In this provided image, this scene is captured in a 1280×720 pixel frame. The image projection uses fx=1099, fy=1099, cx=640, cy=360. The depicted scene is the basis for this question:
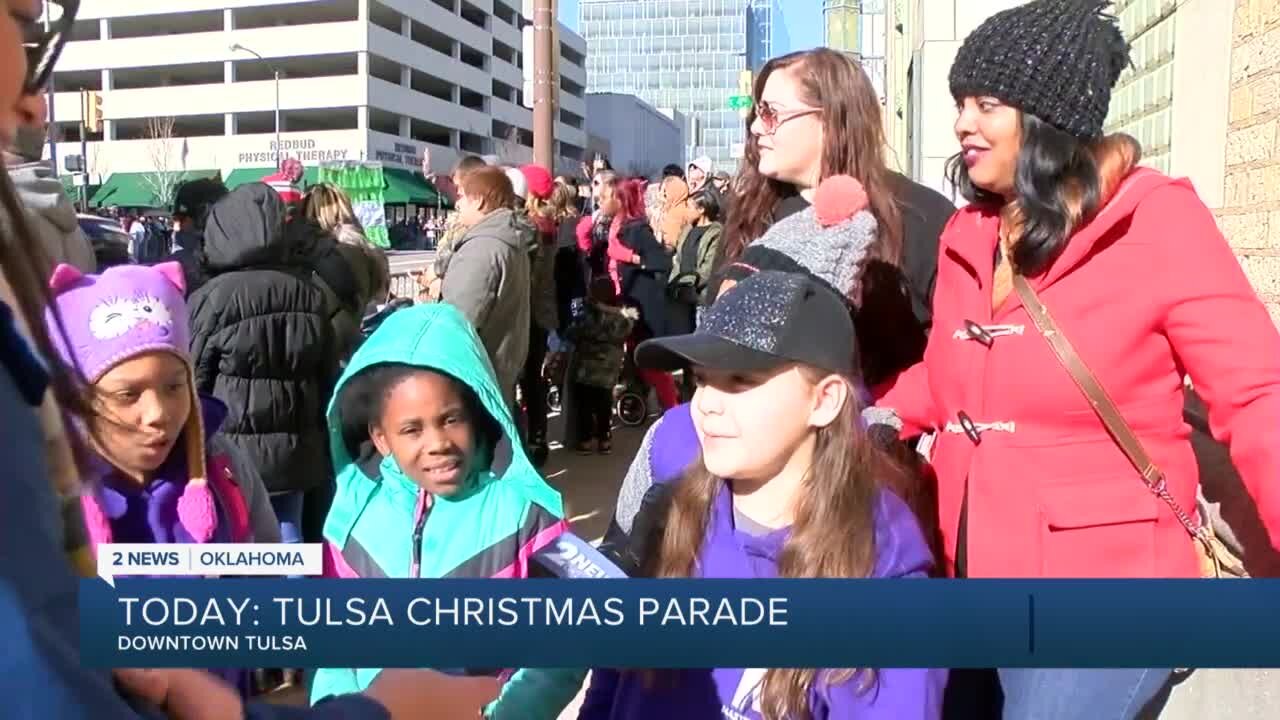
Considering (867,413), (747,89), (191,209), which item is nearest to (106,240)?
(191,209)

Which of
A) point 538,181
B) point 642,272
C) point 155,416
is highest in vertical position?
point 538,181

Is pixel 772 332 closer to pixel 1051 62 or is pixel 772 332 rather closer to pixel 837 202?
pixel 837 202

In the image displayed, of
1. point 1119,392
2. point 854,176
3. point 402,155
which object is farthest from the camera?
point 402,155

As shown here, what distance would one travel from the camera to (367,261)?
453cm

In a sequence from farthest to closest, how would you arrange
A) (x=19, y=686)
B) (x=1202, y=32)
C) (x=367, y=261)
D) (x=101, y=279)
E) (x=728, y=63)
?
(x=728, y=63) < (x=367, y=261) < (x=1202, y=32) < (x=101, y=279) < (x=19, y=686)

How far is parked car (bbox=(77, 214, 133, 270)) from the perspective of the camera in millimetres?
3154

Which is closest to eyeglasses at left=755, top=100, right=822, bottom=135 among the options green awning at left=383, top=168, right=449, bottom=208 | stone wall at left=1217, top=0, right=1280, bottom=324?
stone wall at left=1217, top=0, right=1280, bottom=324

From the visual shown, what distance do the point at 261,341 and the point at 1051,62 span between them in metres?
2.50

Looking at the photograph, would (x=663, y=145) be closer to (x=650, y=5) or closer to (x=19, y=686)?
(x=650, y=5)

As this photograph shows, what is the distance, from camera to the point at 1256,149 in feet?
10.4

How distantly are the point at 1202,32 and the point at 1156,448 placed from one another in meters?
2.28

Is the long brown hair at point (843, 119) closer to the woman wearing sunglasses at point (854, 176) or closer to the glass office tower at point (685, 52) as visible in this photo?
the woman wearing sunglasses at point (854, 176)

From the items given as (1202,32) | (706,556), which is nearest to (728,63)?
(1202,32)

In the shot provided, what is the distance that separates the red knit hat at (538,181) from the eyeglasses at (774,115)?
4.21 metres
